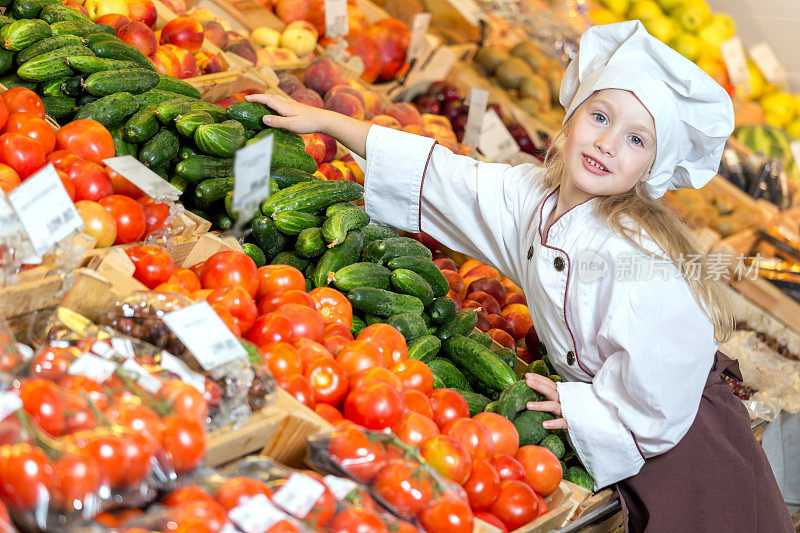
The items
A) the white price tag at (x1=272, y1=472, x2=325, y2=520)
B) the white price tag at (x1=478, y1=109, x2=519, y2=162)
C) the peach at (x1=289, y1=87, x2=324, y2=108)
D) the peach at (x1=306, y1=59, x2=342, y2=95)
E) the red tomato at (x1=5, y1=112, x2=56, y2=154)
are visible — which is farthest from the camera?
the white price tag at (x1=478, y1=109, x2=519, y2=162)

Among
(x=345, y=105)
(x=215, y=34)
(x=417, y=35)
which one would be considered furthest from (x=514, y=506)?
(x=417, y=35)

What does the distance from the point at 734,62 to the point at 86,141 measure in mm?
4950

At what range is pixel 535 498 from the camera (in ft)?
5.93

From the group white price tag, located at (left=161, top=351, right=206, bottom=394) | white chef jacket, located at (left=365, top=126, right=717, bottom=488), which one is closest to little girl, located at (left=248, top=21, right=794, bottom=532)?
white chef jacket, located at (left=365, top=126, right=717, bottom=488)

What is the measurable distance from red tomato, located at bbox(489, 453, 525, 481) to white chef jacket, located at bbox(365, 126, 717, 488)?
39 cm

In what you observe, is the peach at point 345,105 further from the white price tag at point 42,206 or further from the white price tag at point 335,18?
the white price tag at point 42,206

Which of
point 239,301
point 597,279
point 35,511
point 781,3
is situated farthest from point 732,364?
point 781,3

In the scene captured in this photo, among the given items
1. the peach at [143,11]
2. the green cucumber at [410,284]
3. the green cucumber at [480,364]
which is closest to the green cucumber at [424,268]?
the green cucumber at [410,284]

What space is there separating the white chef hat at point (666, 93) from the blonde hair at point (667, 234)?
0.22 ft

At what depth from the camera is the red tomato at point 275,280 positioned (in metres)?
2.11

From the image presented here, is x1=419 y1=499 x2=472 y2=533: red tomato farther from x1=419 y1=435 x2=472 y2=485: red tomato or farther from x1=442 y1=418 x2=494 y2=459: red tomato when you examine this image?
x1=442 y1=418 x2=494 y2=459: red tomato

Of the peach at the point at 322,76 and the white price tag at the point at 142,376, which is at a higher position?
the white price tag at the point at 142,376

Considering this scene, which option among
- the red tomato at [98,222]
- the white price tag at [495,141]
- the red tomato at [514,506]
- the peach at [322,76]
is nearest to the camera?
the red tomato at [514,506]

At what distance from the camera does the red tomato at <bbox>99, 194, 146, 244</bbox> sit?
1.98 metres
